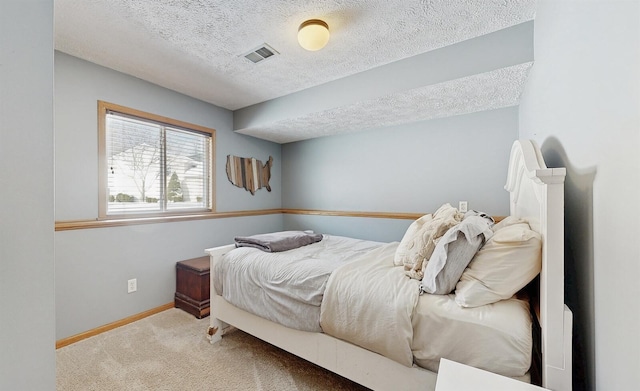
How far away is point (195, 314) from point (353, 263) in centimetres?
184

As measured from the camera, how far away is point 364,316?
1.41 meters

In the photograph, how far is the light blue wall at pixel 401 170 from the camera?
2.60 metres

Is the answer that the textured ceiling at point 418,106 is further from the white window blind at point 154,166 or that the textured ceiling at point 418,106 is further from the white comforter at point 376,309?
the white comforter at point 376,309

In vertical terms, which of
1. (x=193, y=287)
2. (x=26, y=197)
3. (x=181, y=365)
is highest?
(x=26, y=197)

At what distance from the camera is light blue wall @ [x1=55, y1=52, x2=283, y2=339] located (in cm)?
212

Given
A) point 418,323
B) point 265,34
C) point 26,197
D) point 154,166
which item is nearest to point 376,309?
point 418,323

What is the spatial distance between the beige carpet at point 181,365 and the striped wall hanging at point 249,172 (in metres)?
1.86

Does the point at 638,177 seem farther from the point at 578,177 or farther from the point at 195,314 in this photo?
the point at 195,314

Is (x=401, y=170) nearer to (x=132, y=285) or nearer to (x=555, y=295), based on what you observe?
(x=555, y=295)

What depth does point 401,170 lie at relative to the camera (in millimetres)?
3115

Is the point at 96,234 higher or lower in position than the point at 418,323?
higher

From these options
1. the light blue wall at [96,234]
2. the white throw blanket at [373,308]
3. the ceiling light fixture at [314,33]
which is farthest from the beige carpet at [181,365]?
the ceiling light fixture at [314,33]

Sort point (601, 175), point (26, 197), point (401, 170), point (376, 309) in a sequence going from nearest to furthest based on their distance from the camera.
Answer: point (26, 197) < point (601, 175) < point (376, 309) < point (401, 170)

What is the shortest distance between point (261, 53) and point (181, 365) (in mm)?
2406
